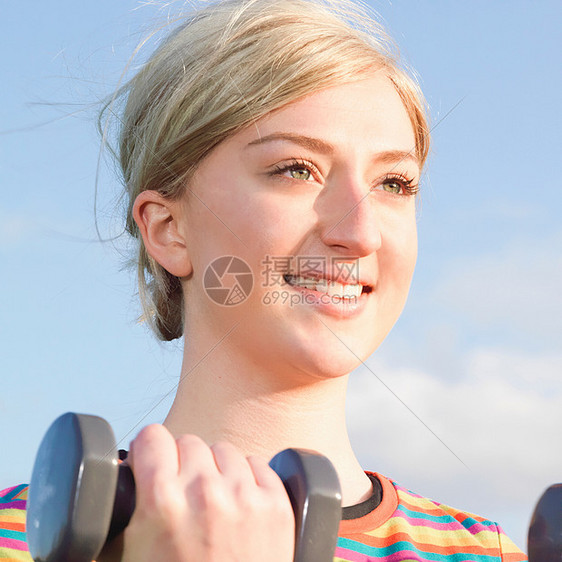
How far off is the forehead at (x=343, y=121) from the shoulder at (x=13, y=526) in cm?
97

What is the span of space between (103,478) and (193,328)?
3.29 feet

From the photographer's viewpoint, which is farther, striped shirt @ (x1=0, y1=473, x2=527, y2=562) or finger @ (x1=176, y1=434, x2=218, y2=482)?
striped shirt @ (x1=0, y1=473, x2=527, y2=562)

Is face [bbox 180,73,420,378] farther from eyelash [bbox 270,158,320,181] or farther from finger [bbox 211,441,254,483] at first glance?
finger [bbox 211,441,254,483]

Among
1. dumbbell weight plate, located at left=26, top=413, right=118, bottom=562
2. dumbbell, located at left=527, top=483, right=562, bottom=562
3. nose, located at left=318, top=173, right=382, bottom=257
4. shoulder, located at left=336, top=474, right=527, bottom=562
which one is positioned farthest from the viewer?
shoulder, located at left=336, top=474, right=527, bottom=562

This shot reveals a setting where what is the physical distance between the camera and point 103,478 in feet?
2.75

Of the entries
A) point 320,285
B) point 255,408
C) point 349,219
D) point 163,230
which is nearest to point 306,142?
point 349,219

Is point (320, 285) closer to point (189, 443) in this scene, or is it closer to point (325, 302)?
point (325, 302)

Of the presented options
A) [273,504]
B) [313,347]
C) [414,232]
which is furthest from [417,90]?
[273,504]

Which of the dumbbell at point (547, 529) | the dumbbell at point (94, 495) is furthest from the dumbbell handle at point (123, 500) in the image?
the dumbbell at point (547, 529)

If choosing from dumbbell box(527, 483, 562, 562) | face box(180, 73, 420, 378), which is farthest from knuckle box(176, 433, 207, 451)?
face box(180, 73, 420, 378)

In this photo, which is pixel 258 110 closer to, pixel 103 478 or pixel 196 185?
pixel 196 185
